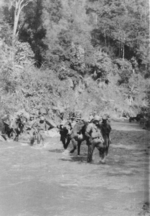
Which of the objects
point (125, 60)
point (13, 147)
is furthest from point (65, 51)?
point (13, 147)

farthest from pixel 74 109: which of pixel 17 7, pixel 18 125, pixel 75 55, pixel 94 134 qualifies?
pixel 94 134

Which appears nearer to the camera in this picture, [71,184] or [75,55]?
[71,184]

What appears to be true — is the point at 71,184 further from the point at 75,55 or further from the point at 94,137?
the point at 75,55

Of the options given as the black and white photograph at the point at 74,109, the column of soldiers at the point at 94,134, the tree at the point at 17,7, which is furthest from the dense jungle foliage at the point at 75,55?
the column of soldiers at the point at 94,134

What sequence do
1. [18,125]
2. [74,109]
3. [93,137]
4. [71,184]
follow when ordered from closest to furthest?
[71,184]
[93,137]
[18,125]
[74,109]

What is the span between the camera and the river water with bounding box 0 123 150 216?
7.57 m

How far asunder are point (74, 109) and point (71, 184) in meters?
18.9

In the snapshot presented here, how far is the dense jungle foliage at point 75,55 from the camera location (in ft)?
91.0

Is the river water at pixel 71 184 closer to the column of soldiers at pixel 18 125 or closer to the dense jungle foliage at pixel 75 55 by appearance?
the column of soldiers at pixel 18 125

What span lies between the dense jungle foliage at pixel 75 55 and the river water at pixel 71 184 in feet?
34.3

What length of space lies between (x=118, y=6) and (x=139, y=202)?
4076 cm

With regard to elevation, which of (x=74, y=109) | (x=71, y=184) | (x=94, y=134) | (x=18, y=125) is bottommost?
(x=71, y=184)

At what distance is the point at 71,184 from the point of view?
964 centimetres

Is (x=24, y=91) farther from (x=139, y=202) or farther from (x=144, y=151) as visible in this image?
(x=139, y=202)
